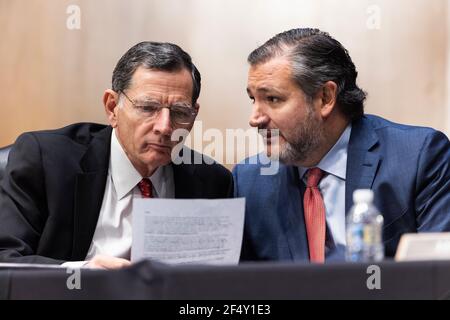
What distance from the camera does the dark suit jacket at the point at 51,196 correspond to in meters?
2.02

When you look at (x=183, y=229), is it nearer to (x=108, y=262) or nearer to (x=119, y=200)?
(x=108, y=262)

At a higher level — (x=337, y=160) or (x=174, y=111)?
(x=174, y=111)

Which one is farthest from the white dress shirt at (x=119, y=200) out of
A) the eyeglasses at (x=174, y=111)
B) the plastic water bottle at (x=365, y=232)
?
the plastic water bottle at (x=365, y=232)

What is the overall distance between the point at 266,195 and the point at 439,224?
1.89 ft

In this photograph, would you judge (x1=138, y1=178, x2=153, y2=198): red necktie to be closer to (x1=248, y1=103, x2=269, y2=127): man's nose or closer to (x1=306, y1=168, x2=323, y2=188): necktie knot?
(x1=248, y1=103, x2=269, y2=127): man's nose

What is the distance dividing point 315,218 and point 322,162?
217 mm

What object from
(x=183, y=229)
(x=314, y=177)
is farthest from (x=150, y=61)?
(x=183, y=229)

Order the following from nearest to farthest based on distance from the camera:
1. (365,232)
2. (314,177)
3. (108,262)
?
(365,232) < (108,262) < (314,177)

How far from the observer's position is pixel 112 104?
2.32 meters

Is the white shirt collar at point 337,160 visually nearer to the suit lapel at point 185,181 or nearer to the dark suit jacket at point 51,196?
the suit lapel at point 185,181

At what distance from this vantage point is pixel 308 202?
2260 mm

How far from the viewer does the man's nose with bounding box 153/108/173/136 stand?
7.15 feet

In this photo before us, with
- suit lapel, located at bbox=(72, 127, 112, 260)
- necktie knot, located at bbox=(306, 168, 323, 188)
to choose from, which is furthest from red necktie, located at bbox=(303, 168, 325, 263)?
suit lapel, located at bbox=(72, 127, 112, 260)
